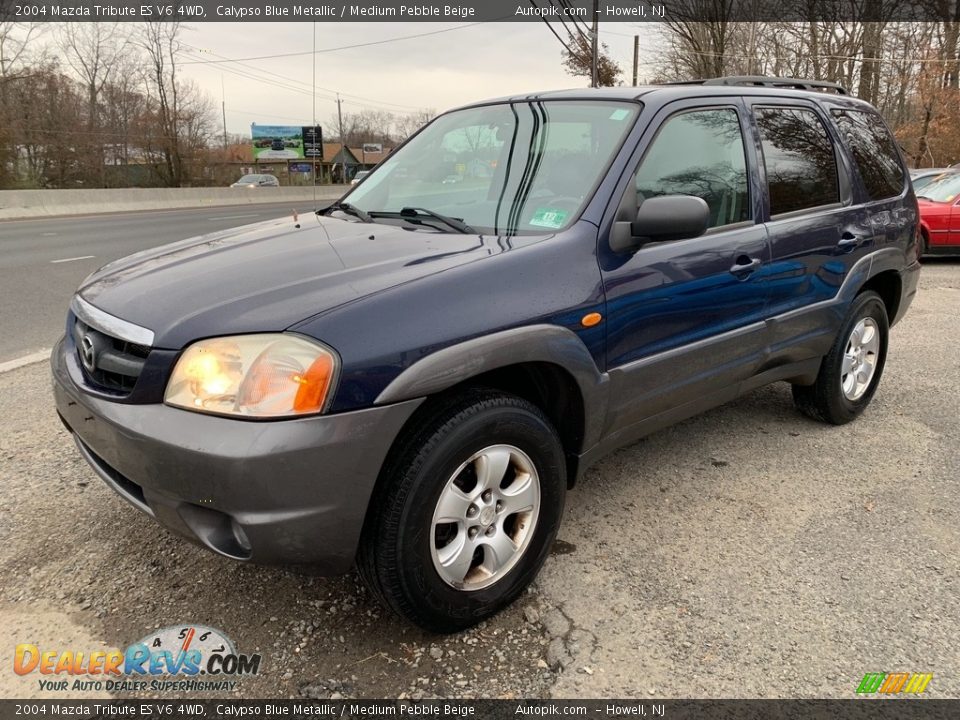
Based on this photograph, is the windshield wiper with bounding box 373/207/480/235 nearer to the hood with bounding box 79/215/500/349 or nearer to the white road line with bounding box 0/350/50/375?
the hood with bounding box 79/215/500/349

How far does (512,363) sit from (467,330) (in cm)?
21

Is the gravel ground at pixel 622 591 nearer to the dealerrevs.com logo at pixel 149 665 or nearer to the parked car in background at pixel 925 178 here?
the dealerrevs.com logo at pixel 149 665

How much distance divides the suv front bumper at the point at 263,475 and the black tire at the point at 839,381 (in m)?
2.87

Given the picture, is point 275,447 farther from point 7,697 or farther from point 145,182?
point 145,182

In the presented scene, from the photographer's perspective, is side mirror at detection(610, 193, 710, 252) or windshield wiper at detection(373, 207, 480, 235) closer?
side mirror at detection(610, 193, 710, 252)

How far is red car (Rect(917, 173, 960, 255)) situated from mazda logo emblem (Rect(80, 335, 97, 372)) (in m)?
11.8

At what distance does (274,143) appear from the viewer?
75688mm

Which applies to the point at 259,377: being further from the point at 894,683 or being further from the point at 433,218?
the point at 894,683

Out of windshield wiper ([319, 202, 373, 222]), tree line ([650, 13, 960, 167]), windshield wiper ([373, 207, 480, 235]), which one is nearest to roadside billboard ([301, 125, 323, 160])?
windshield wiper ([319, 202, 373, 222])

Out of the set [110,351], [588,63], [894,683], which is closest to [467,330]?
[110,351]

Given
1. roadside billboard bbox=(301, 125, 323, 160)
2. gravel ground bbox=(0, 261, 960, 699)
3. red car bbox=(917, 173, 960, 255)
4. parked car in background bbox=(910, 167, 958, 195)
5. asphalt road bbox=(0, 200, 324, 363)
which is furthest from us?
parked car in background bbox=(910, 167, 958, 195)

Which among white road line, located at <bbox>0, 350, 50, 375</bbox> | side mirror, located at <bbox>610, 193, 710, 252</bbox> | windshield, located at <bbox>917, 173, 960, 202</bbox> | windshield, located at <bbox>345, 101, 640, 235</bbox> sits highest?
windshield, located at <bbox>917, 173, 960, 202</bbox>

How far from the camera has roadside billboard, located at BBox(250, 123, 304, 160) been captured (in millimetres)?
75688

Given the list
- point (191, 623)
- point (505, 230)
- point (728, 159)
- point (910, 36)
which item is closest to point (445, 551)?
point (191, 623)
